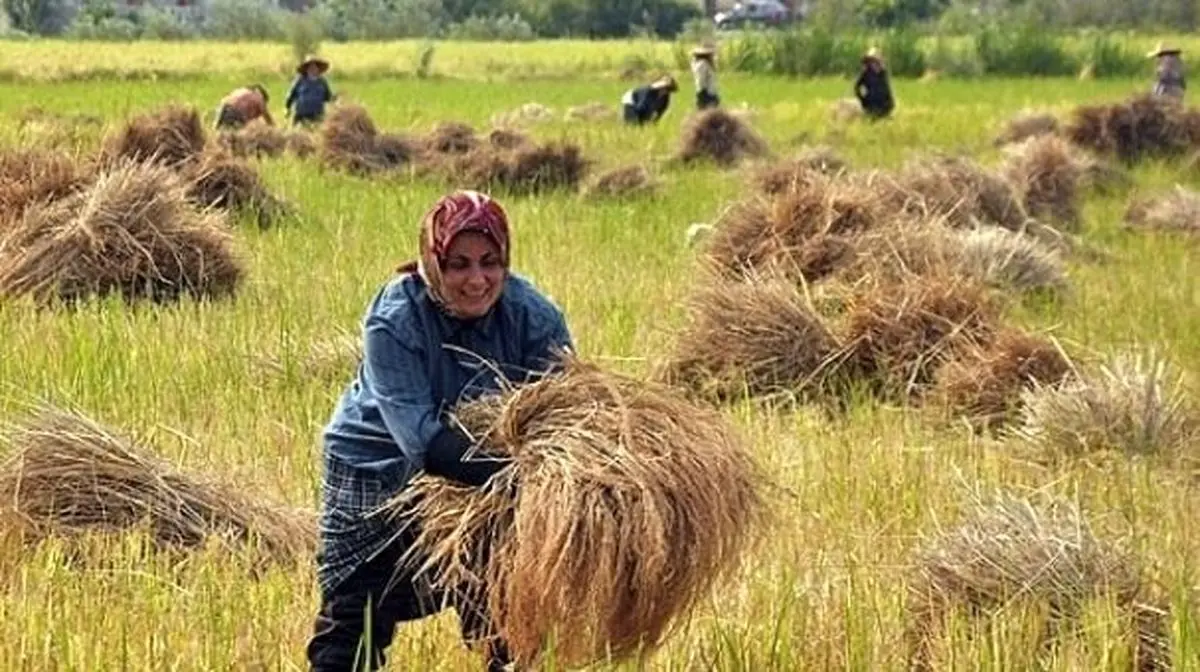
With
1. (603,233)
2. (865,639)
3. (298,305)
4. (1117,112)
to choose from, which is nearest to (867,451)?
(865,639)

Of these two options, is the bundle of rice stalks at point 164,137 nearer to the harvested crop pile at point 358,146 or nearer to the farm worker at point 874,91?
the harvested crop pile at point 358,146

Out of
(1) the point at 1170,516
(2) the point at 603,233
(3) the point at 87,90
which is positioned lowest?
(3) the point at 87,90

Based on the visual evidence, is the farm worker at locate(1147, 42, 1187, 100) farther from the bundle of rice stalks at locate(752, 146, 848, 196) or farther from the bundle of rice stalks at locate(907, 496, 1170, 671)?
the bundle of rice stalks at locate(907, 496, 1170, 671)

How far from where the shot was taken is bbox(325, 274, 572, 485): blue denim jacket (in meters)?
4.30

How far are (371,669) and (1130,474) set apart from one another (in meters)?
3.30

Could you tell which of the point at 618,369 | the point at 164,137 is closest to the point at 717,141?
the point at 164,137

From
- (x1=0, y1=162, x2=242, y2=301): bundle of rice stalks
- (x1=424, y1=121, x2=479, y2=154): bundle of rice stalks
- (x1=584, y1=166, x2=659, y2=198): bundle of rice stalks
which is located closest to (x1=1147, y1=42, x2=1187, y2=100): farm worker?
(x1=424, y1=121, x2=479, y2=154): bundle of rice stalks

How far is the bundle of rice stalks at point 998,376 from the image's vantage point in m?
7.91

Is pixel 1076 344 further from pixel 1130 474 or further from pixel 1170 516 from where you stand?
pixel 1170 516

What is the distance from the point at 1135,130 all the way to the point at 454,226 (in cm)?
1735

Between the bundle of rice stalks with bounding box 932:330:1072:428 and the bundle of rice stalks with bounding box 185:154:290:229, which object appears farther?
the bundle of rice stalks with bounding box 185:154:290:229

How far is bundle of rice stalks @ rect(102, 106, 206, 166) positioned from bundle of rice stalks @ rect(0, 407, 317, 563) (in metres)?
7.81

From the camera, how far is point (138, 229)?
10.3 metres

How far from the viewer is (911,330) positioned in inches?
341
